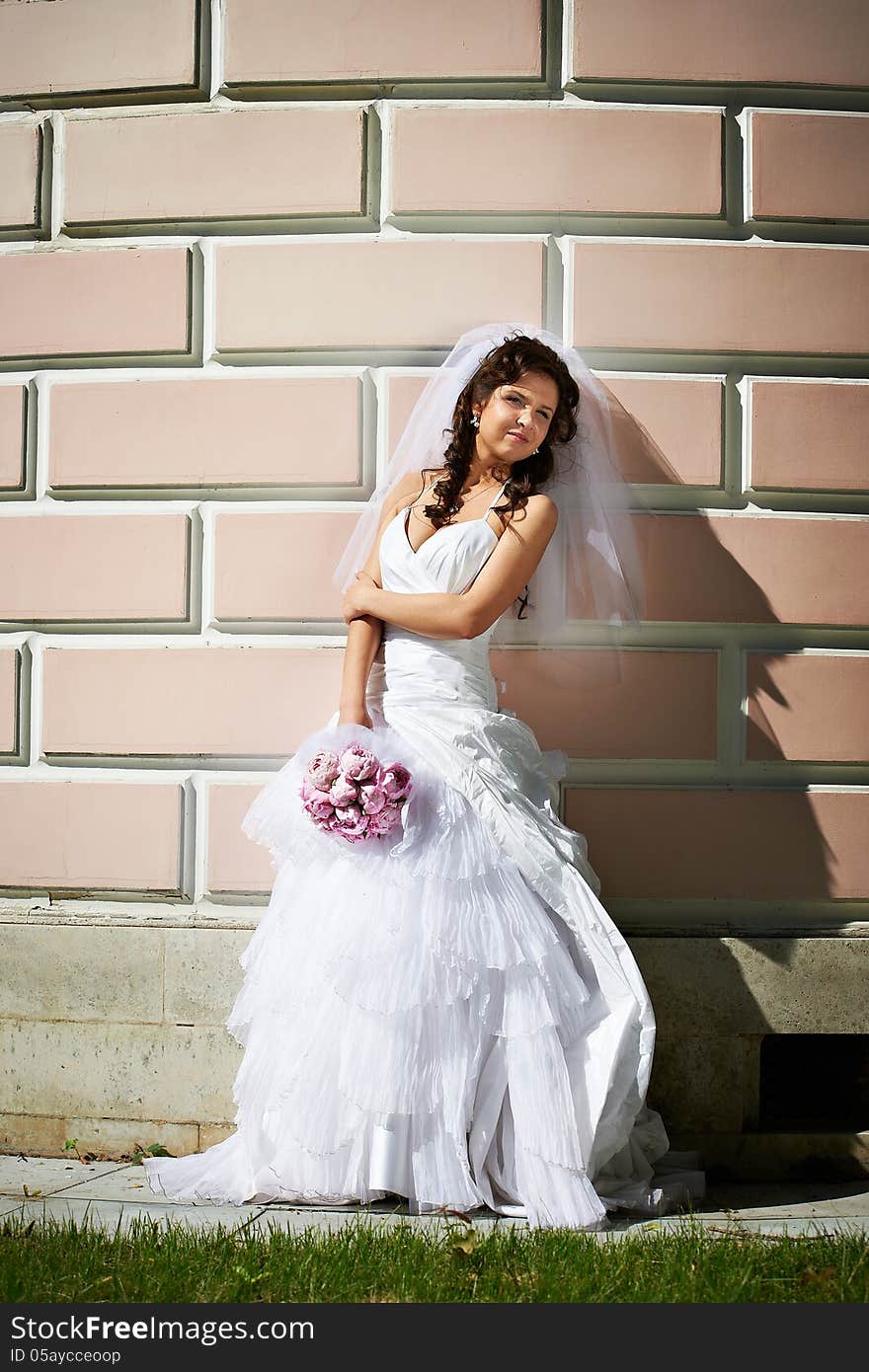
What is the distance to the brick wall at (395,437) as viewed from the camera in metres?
4.27

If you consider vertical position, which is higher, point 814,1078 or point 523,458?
point 523,458

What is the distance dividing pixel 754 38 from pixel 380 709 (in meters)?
2.80

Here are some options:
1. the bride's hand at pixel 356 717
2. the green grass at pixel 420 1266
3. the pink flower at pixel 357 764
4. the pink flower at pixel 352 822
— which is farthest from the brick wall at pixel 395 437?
the green grass at pixel 420 1266

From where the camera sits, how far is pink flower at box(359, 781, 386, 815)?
11.4 feet

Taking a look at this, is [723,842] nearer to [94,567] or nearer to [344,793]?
[344,793]

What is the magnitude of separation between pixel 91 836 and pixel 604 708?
1921mm

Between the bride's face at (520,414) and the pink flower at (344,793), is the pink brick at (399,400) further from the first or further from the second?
the pink flower at (344,793)

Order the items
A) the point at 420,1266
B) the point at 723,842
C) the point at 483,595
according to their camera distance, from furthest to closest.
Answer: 1. the point at 723,842
2. the point at 483,595
3. the point at 420,1266

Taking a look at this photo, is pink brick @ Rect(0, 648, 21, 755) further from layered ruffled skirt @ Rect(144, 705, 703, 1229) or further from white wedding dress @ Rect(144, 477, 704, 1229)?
layered ruffled skirt @ Rect(144, 705, 703, 1229)

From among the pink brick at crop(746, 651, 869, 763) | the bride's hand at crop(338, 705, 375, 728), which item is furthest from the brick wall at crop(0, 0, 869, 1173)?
the bride's hand at crop(338, 705, 375, 728)

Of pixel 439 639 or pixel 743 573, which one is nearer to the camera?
pixel 439 639

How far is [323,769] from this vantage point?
358cm

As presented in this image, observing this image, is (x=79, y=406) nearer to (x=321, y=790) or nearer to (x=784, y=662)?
(x=321, y=790)

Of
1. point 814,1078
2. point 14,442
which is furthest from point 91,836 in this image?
point 814,1078
